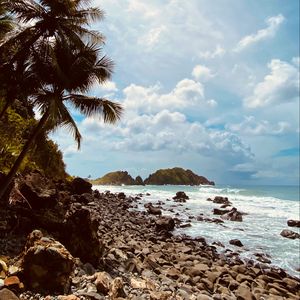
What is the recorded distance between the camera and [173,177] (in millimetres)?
171000

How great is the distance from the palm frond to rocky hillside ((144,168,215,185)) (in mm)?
151068

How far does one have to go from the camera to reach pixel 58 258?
6.55m

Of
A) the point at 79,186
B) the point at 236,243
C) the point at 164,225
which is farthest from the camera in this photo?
the point at 79,186

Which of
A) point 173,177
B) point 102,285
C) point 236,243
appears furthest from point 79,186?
point 173,177

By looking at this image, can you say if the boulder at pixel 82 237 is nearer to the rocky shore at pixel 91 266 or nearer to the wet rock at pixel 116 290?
the rocky shore at pixel 91 266

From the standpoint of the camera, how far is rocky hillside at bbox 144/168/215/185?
546ft

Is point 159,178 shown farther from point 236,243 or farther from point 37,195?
point 37,195

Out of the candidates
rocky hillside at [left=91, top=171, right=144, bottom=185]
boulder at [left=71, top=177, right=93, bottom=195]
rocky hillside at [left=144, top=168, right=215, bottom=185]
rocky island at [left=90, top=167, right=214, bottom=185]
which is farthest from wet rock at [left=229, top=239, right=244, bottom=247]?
rocky hillside at [left=144, top=168, right=215, bottom=185]

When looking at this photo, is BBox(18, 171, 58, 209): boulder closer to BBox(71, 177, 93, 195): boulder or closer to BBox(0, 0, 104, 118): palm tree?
BBox(0, 0, 104, 118): palm tree

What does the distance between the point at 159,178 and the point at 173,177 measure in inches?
365

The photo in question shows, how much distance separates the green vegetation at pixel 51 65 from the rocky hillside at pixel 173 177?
497 feet

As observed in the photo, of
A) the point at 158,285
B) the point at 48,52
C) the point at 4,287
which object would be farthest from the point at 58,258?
the point at 48,52

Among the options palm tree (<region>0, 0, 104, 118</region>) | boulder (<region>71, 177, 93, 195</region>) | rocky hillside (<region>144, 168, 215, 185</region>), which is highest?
rocky hillside (<region>144, 168, 215, 185</region>)

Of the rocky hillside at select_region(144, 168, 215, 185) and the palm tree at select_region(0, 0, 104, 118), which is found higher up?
the rocky hillside at select_region(144, 168, 215, 185)
